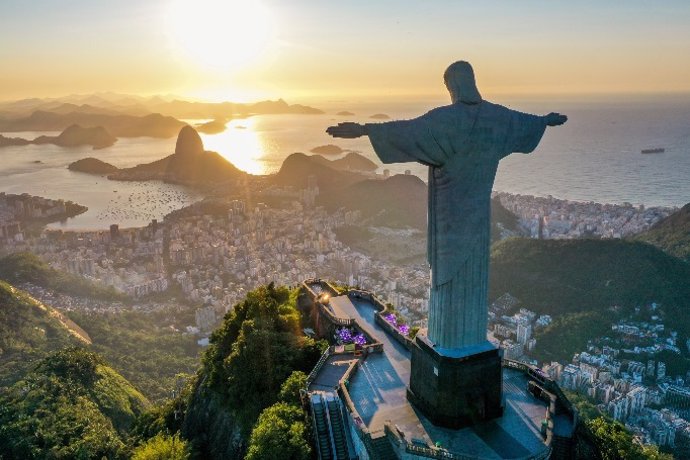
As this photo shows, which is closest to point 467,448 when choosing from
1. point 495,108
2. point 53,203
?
point 495,108

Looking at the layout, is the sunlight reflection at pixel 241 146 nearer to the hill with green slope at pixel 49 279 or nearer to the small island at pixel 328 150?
the small island at pixel 328 150

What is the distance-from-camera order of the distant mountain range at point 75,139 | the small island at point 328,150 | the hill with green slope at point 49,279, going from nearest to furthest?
the hill with green slope at point 49,279 < the small island at point 328,150 < the distant mountain range at point 75,139

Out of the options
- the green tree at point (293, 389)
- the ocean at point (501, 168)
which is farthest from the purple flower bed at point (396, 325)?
the ocean at point (501, 168)

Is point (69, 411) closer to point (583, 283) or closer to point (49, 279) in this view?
point (49, 279)

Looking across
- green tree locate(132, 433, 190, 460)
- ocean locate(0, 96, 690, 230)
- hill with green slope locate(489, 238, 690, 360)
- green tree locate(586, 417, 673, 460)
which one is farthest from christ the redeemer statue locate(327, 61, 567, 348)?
ocean locate(0, 96, 690, 230)

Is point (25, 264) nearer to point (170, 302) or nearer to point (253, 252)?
point (170, 302)

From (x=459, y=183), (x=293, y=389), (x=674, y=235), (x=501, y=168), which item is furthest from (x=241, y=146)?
(x=459, y=183)
